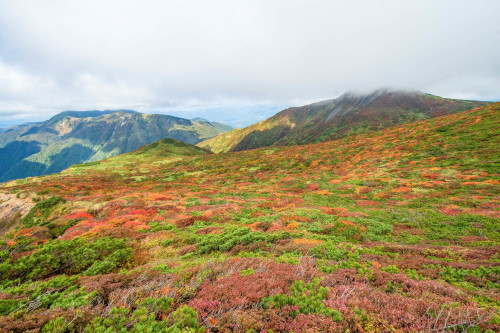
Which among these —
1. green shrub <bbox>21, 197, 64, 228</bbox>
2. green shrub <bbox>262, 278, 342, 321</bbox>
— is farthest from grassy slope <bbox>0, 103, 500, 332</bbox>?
green shrub <bbox>21, 197, 64, 228</bbox>

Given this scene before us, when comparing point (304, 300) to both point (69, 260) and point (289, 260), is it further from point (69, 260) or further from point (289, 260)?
point (69, 260)

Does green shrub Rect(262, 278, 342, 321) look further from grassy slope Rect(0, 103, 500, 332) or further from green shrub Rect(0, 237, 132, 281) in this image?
green shrub Rect(0, 237, 132, 281)

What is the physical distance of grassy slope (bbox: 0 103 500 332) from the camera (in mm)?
5766

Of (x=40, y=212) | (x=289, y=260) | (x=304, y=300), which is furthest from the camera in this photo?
(x=40, y=212)

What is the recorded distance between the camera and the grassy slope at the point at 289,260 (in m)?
5.77

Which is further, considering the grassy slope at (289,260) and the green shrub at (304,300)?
the green shrub at (304,300)

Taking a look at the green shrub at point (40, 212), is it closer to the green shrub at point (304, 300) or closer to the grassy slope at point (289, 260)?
the grassy slope at point (289, 260)

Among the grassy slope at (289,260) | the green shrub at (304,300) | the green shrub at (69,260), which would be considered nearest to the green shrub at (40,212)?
the grassy slope at (289,260)

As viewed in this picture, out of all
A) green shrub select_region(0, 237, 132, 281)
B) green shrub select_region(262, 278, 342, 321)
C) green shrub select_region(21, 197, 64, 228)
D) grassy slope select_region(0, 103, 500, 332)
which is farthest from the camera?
green shrub select_region(21, 197, 64, 228)

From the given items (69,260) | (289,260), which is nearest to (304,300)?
(289,260)

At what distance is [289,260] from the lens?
32.6ft

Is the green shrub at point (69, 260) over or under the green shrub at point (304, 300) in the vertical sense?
under

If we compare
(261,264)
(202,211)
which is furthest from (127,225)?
(261,264)

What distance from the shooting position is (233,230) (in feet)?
49.5
